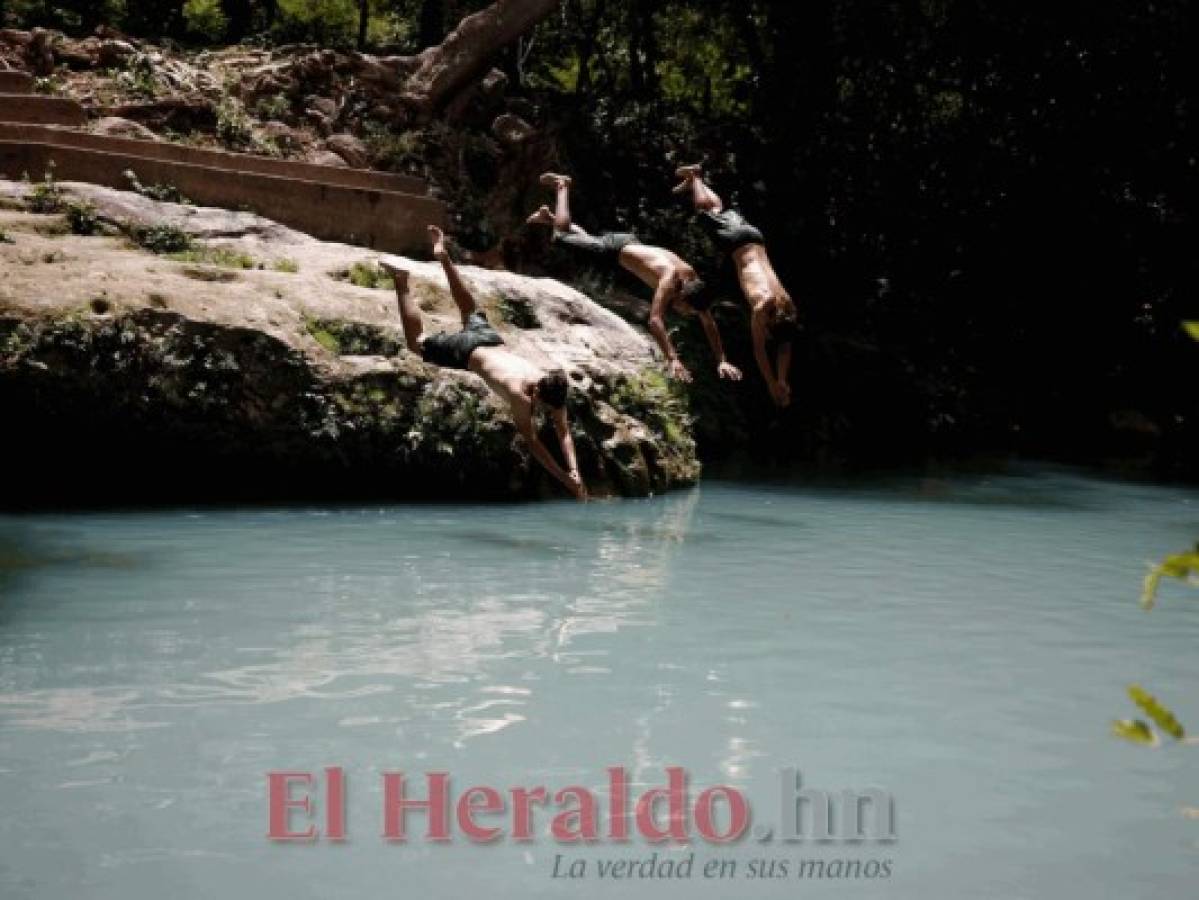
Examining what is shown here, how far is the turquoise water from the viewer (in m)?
4.75

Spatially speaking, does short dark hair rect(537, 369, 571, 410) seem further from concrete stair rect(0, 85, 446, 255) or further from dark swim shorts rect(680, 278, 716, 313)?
concrete stair rect(0, 85, 446, 255)

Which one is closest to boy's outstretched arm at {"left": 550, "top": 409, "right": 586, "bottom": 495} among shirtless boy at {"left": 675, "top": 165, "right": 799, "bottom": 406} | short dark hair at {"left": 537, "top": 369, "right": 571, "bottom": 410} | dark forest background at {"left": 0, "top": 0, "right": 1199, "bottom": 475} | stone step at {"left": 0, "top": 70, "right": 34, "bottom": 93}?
short dark hair at {"left": 537, "top": 369, "right": 571, "bottom": 410}

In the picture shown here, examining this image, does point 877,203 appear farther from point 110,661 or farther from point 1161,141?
point 110,661

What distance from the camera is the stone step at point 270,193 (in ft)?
53.0

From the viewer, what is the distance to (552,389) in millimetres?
12367

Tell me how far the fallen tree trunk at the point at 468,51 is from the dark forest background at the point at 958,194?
1.92 metres

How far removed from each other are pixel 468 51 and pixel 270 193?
317 inches

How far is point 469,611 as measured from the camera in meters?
8.92

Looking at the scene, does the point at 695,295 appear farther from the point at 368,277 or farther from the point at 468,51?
the point at 468,51

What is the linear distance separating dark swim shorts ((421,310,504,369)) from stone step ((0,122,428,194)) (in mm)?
5924

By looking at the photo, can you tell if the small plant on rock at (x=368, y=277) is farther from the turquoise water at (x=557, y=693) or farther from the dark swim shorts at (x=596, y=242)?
the turquoise water at (x=557, y=693)

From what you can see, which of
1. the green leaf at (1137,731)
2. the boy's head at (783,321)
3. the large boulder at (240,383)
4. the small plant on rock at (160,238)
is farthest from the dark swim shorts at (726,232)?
the green leaf at (1137,731)

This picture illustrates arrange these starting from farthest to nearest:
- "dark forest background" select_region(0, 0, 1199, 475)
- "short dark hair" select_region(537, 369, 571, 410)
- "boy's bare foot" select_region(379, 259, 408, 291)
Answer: "dark forest background" select_region(0, 0, 1199, 475) < "boy's bare foot" select_region(379, 259, 408, 291) < "short dark hair" select_region(537, 369, 571, 410)

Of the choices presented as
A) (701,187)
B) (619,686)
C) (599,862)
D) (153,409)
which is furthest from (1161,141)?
(599,862)
